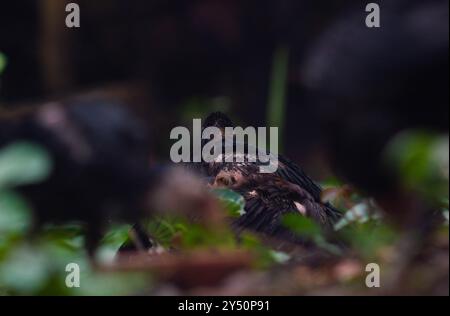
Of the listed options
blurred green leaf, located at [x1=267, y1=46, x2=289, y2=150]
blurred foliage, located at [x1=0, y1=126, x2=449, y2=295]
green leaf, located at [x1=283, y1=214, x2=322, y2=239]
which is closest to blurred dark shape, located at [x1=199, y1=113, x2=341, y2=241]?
blurred foliage, located at [x1=0, y1=126, x2=449, y2=295]

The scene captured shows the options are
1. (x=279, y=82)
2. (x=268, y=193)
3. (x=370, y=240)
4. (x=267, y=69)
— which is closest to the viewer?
(x=370, y=240)

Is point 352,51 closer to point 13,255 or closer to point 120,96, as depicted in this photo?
point 120,96

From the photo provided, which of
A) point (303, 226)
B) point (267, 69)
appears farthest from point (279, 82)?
point (303, 226)

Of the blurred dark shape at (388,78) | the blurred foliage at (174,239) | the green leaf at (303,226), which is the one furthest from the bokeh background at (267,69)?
the green leaf at (303,226)

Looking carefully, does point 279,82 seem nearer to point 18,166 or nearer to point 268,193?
point 268,193

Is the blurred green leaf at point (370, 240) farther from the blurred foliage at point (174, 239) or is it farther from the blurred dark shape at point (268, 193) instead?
the blurred dark shape at point (268, 193)

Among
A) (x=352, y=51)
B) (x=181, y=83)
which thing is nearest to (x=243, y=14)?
(x=181, y=83)
